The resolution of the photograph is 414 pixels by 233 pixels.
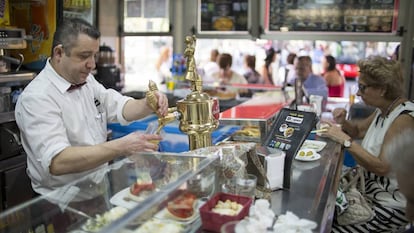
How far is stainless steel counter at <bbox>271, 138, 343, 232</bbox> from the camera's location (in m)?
1.44

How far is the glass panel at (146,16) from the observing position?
209 inches

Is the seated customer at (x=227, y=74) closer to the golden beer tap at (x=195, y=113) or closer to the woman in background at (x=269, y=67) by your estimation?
the woman in background at (x=269, y=67)

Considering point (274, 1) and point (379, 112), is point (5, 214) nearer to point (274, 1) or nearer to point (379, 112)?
point (379, 112)

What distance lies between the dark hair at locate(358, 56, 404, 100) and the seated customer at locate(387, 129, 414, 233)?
4.21ft

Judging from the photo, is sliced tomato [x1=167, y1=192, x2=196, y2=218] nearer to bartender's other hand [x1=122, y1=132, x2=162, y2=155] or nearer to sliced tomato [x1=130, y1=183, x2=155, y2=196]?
sliced tomato [x1=130, y1=183, x2=155, y2=196]

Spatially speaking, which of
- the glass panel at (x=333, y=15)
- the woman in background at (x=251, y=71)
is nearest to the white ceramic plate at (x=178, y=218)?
the glass panel at (x=333, y=15)

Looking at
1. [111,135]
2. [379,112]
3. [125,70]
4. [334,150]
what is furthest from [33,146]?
[125,70]

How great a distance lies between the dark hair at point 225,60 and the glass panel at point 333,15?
0.65m

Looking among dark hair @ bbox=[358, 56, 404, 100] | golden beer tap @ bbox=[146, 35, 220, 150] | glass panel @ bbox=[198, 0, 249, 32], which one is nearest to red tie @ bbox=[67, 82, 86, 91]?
golden beer tap @ bbox=[146, 35, 220, 150]

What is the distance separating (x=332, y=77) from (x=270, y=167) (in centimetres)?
381

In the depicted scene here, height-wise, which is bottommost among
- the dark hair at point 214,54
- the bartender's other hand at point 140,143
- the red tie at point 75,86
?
the bartender's other hand at point 140,143

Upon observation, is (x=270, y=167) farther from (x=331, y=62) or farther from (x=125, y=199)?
(x=331, y=62)

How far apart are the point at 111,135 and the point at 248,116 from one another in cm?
141

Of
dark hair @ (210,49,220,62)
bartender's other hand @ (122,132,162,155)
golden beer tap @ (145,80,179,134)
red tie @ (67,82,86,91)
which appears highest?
dark hair @ (210,49,220,62)
